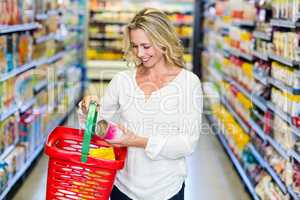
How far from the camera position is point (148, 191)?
2426 millimetres

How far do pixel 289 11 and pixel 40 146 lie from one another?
11.8ft

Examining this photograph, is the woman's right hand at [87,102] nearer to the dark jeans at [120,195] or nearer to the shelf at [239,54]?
the dark jeans at [120,195]

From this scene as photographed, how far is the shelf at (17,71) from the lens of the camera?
455cm

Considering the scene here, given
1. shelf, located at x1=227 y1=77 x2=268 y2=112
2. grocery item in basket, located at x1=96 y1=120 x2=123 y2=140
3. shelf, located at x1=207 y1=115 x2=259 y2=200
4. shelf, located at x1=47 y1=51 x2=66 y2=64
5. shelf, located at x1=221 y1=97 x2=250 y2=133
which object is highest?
shelf, located at x1=47 y1=51 x2=66 y2=64

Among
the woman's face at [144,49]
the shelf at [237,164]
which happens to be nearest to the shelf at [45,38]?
the shelf at [237,164]

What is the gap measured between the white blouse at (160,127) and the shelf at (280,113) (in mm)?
1778

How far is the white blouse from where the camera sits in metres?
2.40

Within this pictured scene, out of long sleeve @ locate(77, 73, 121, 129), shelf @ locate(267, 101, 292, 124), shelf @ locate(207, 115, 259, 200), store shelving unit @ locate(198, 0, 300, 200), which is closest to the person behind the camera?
long sleeve @ locate(77, 73, 121, 129)

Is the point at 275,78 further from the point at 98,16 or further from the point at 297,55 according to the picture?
the point at 98,16

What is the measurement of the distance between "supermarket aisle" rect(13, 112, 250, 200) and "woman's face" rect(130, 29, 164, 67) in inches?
109

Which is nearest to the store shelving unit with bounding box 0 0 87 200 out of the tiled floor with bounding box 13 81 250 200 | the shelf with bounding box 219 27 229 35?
the tiled floor with bounding box 13 81 250 200

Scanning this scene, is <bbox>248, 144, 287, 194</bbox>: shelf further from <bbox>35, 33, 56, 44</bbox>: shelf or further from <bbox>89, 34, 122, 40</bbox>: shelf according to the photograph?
<bbox>89, 34, 122, 40</bbox>: shelf

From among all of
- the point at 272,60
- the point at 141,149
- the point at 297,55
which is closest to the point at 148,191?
the point at 141,149

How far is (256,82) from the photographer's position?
5.43 m
